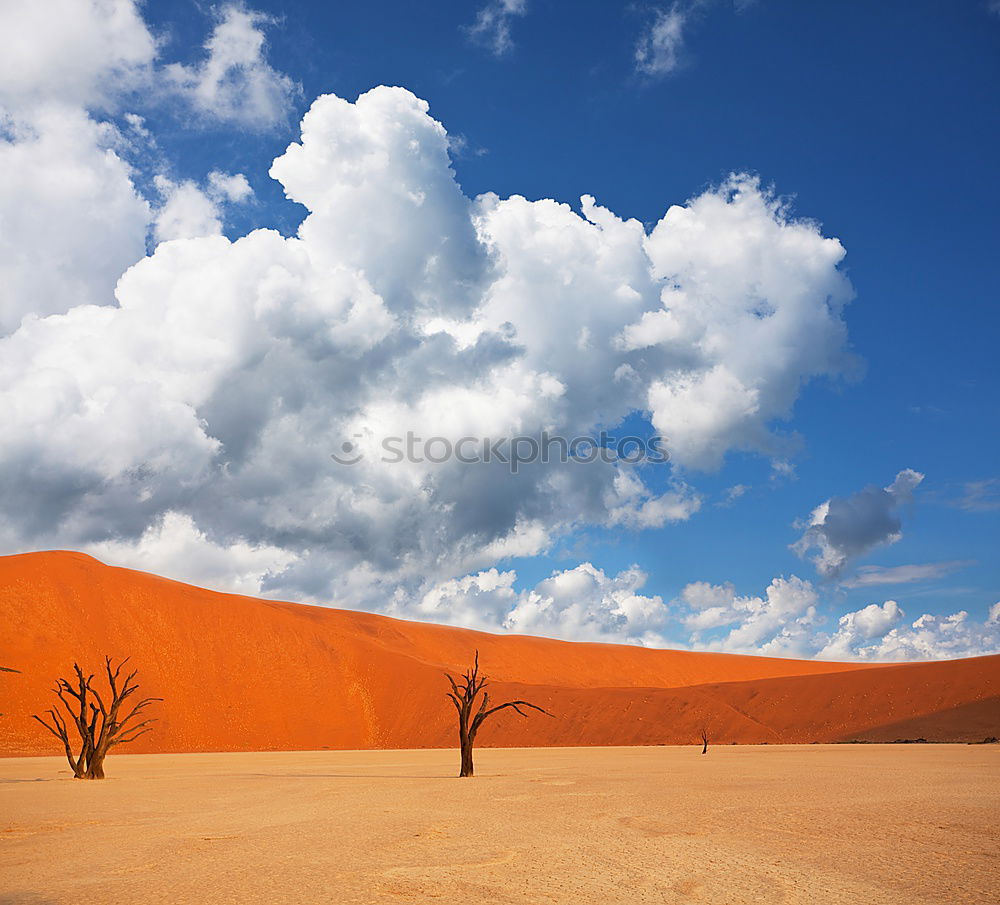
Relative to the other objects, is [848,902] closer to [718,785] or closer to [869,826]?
[869,826]

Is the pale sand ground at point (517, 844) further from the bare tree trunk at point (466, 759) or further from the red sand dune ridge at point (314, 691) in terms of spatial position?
the red sand dune ridge at point (314, 691)

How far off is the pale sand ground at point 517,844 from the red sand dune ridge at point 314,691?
43.4 m

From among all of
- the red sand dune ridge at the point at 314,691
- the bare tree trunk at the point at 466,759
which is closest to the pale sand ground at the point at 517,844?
the bare tree trunk at the point at 466,759

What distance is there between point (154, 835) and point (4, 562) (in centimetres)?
7811

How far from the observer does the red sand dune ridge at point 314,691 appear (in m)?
61.9

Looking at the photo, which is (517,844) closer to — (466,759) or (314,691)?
(466,759)

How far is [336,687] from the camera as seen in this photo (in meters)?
78.3

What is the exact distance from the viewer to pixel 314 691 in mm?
76562

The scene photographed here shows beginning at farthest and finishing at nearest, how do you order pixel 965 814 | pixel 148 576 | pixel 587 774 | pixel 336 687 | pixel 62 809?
pixel 148 576 → pixel 336 687 → pixel 587 774 → pixel 62 809 → pixel 965 814

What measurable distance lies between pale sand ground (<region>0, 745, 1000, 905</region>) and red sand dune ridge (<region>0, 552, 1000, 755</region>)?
→ 43382mm

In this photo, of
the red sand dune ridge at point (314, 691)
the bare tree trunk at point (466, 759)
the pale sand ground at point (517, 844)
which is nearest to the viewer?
the pale sand ground at point (517, 844)

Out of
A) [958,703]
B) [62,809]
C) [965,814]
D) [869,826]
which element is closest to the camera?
[869,826]

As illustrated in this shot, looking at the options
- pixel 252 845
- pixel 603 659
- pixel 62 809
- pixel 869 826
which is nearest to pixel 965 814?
pixel 869 826

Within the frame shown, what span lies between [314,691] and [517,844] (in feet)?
228
